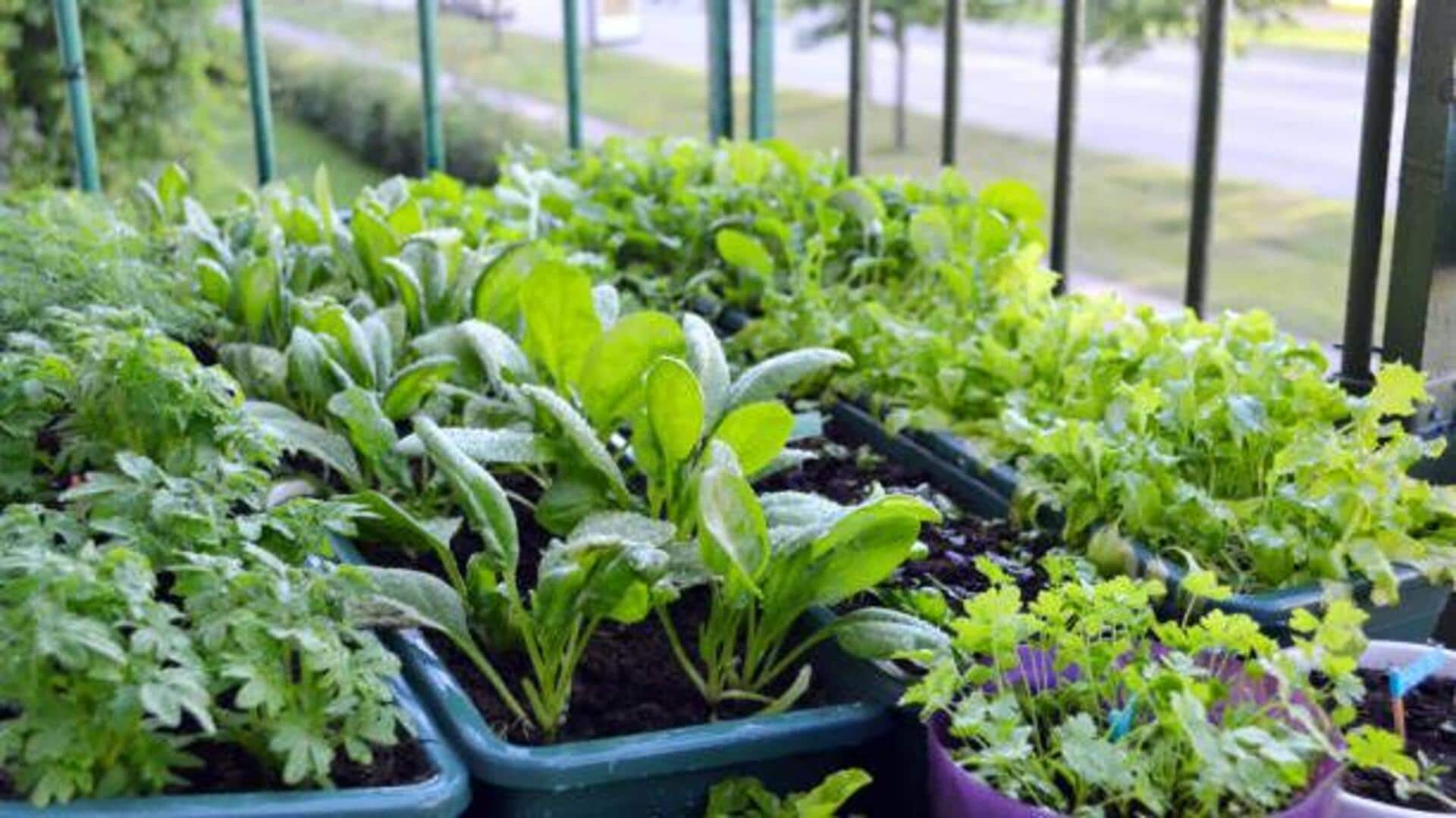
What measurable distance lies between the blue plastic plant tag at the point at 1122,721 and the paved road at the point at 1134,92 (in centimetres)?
785

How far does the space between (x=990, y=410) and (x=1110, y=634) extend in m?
0.56

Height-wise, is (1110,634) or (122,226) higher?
(122,226)

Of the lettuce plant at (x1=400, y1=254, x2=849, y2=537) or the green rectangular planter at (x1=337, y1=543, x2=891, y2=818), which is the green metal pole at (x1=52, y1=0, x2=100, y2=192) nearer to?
the lettuce plant at (x1=400, y1=254, x2=849, y2=537)

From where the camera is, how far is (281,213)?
105 inches

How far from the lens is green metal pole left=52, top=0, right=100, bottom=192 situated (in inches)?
115

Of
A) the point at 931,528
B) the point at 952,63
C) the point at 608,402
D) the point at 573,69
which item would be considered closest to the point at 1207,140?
the point at 952,63

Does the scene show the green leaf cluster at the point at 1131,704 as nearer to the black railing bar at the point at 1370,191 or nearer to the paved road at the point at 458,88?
the black railing bar at the point at 1370,191

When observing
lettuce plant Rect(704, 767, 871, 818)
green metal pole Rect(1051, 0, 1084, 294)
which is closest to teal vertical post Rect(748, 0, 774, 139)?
green metal pole Rect(1051, 0, 1084, 294)

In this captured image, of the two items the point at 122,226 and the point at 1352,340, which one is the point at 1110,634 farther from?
the point at 122,226

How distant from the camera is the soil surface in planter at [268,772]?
1.32 meters

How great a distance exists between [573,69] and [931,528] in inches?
61.7

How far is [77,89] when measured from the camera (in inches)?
116

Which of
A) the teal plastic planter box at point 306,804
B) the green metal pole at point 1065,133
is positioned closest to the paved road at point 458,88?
the green metal pole at point 1065,133

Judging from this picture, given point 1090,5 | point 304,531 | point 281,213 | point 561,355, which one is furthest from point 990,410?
point 1090,5
